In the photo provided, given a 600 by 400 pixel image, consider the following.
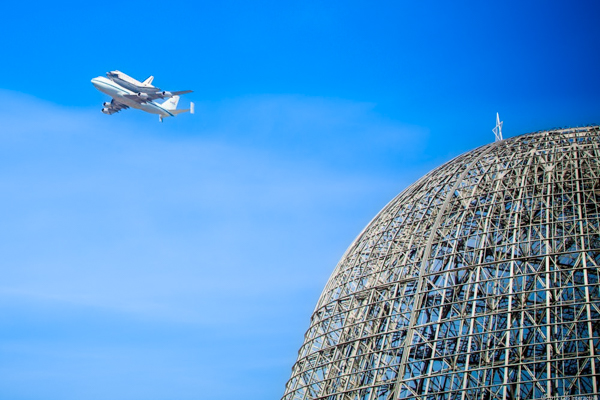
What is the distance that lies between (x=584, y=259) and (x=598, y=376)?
7210 mm

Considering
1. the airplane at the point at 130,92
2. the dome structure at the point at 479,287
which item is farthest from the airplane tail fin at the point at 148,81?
the dome structure at the point at 479,287

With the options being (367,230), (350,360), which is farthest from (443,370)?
(367,230)

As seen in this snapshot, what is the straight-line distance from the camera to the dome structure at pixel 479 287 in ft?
148

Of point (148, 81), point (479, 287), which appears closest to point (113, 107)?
point (148, 81)

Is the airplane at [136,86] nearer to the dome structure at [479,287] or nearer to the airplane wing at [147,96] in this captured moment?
the airplane wing at [147,96]

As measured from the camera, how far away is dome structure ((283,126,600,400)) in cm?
4506

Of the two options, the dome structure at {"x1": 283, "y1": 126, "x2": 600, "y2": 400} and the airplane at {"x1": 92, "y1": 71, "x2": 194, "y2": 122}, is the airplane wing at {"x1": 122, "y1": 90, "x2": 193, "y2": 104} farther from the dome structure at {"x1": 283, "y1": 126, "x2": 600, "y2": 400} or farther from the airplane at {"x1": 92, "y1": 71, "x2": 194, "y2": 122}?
the dome structure at {"x1": 283, "y1": 126, "x2": 600, "y2": 400}

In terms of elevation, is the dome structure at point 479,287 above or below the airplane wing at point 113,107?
below

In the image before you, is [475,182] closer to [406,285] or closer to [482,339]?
[406,285]

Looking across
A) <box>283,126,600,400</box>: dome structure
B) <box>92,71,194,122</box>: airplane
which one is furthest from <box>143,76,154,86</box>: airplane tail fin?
<box>283,126,600,400</box>: dome structure

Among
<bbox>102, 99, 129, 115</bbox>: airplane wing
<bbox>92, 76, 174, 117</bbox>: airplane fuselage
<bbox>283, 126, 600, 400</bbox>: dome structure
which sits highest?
<bbox>102, 99, 129, 115</bbox>: airplane wing

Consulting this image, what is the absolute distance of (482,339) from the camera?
47188 mm

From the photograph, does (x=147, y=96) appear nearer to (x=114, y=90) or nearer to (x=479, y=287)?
(x=114, y=90)

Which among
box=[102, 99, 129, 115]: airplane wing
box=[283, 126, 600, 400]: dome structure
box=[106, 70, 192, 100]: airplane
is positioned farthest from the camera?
box=[102, 99, 129, 115]: airplane wing
